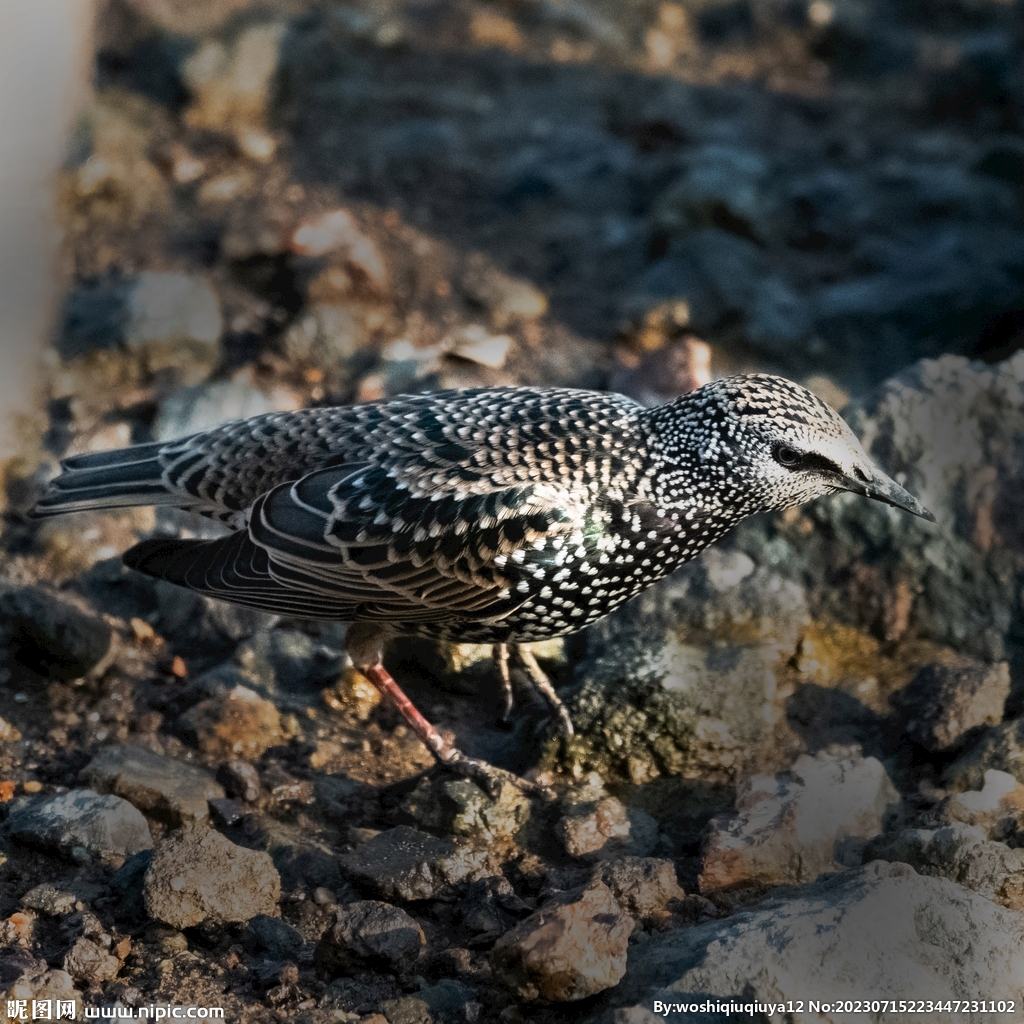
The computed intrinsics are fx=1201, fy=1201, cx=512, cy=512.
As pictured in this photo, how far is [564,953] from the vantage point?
3660 millimetres

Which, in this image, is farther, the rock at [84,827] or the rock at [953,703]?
the rock at [953,703]

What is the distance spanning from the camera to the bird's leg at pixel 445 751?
15.9 ft

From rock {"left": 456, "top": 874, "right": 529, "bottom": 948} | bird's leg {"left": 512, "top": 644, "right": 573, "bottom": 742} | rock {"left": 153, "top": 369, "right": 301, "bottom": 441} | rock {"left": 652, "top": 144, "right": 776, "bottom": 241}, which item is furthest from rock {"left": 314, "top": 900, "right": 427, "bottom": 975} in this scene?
rock {"left": 652, "top": 144, "right": 776, "bottom": 241}

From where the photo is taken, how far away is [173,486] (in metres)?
5.13

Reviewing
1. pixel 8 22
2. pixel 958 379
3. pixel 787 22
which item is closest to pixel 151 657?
Result: pixel 8 22

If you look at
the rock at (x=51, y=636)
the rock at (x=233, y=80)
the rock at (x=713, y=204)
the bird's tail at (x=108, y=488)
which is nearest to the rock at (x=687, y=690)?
the bird's tail at (x=108, y=488)

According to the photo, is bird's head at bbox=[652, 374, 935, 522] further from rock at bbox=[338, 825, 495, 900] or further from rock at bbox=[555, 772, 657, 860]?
rock at bbox=[338, 825, 495, 900]

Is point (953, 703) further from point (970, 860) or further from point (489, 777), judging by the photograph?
point (489, 777)

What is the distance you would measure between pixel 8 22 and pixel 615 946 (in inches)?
206

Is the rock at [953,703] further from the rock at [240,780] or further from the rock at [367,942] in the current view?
the rock at [240,780]

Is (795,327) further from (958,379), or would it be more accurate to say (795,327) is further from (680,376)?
(958,379)

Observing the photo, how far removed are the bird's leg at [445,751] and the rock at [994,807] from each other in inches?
63.3

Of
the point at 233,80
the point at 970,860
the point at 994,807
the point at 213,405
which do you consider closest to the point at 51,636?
the point at 213,405

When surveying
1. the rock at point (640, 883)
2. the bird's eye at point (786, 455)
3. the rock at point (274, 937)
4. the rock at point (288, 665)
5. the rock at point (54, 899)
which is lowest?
the rock at point (288, 665)
